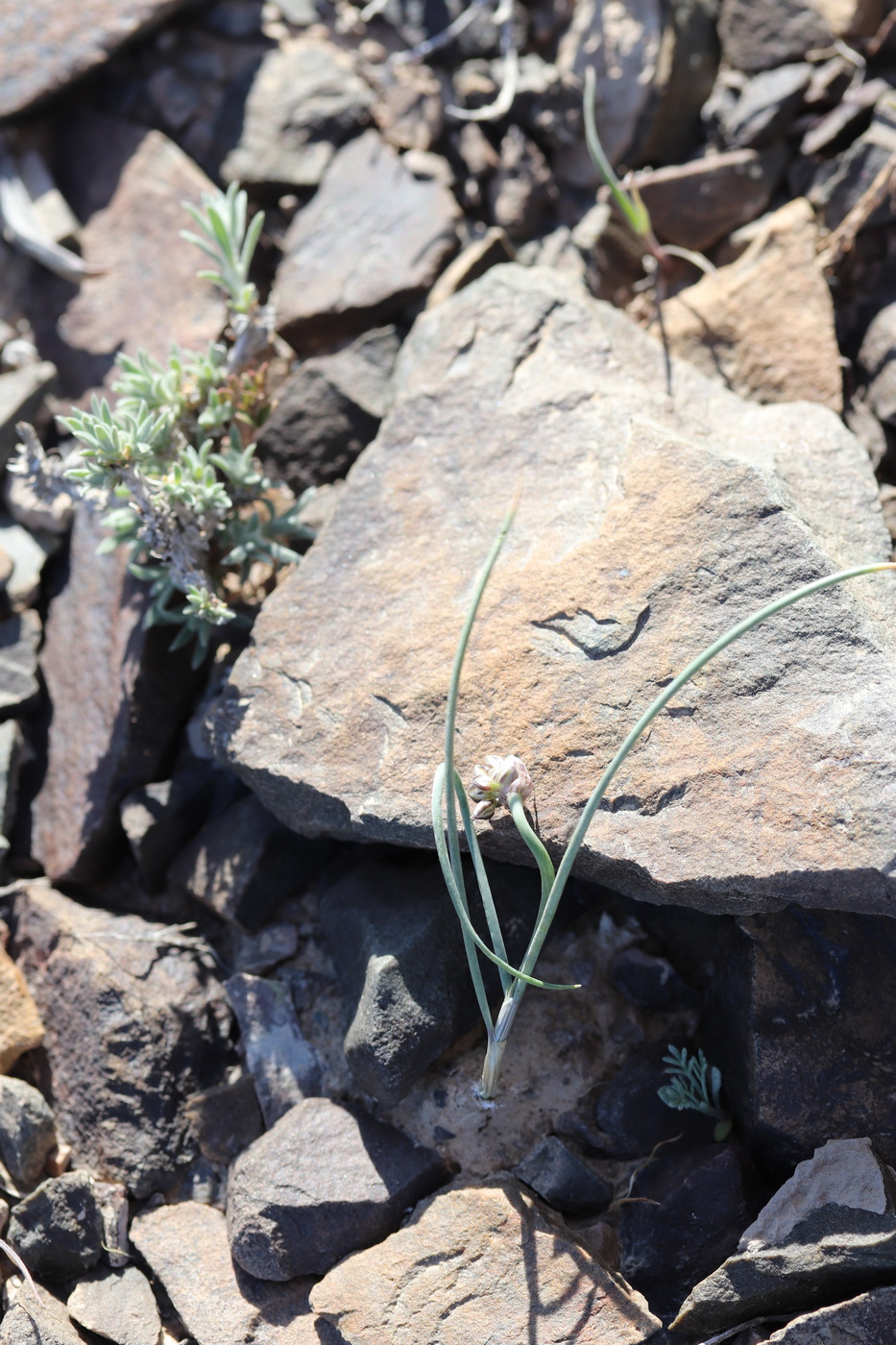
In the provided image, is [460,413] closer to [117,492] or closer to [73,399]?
[117,492]

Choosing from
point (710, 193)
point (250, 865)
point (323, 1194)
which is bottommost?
point (323, 1194)

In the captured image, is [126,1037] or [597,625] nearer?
[597,625]

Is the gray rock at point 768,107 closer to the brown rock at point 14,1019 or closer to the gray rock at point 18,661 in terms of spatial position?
the gray rock at point 18,661

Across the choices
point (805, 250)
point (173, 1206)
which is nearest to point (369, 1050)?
point (173, 1206)

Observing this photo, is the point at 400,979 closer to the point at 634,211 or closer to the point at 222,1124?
the point at 222,1124

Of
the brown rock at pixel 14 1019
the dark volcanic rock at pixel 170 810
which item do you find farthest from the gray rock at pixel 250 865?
the brown rock at pixel 14 1019

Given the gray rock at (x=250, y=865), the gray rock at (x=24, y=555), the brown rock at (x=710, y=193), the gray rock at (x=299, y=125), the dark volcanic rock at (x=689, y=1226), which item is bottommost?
the dark volcanic rock at (x=689, y=1226)

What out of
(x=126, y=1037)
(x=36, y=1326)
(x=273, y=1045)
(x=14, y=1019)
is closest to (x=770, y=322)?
(x=273, y=1045)
